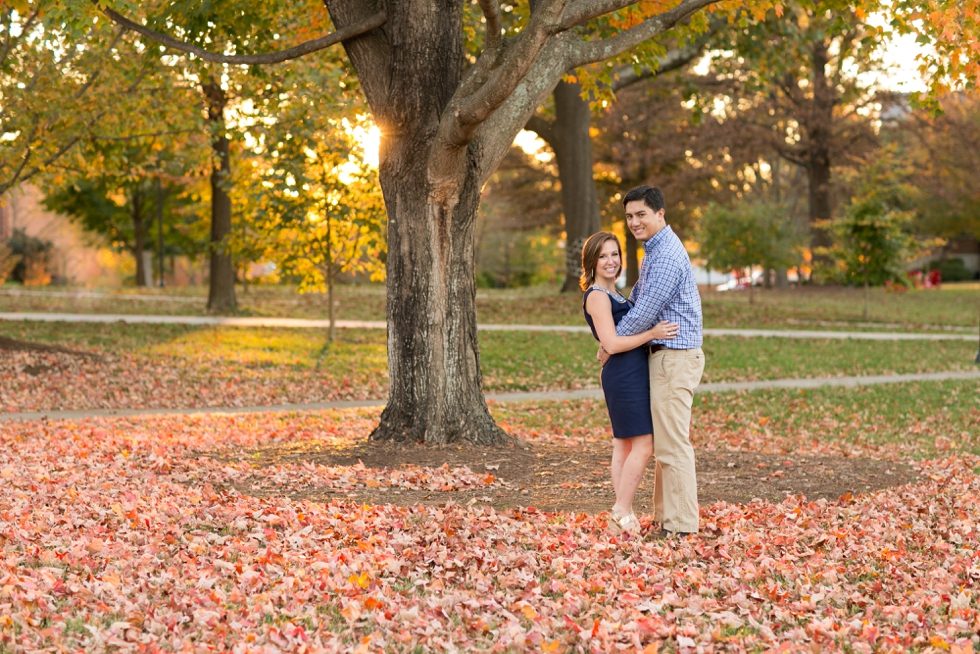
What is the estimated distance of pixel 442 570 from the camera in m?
5.00

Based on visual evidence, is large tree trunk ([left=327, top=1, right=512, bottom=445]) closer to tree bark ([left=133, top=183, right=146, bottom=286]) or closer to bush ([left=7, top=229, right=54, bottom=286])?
tree bark ([left=133, top=183, right=146, bottom=286])

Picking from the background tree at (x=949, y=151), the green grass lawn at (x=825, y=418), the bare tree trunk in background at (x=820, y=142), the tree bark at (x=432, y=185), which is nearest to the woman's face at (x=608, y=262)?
the tree bark at (x=432, y=185)

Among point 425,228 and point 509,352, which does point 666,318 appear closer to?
point 425,228

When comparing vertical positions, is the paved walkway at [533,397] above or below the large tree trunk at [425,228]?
below

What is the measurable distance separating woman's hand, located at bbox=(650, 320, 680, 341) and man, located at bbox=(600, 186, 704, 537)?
0.07 metres

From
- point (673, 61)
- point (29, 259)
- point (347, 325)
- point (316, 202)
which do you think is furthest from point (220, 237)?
point (29, 259)

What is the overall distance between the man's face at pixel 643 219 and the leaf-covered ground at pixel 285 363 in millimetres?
8196

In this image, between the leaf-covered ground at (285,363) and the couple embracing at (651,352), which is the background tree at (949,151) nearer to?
the leaf-covered ground at (285,363)

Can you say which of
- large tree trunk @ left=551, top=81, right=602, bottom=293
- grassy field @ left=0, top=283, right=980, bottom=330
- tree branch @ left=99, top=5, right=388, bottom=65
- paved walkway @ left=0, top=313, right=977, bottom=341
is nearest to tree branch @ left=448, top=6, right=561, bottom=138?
tree branch @ left=99, top=5, right=388, bottom=65

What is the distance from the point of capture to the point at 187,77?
1641 centimetres

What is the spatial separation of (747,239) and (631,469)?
24.4m

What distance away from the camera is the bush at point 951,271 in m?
58.8

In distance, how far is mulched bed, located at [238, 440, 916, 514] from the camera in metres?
6.63

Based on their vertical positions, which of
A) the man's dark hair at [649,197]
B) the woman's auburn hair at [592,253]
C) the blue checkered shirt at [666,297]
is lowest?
the blue checkered shirt at [666,297]
